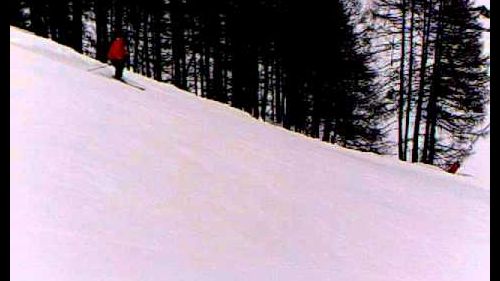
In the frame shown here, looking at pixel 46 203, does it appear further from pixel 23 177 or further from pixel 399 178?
pixel 399 178

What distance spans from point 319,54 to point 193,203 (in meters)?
27.3

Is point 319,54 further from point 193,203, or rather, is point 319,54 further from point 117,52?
point 193,203

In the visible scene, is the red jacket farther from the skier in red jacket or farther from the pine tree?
the pine tree

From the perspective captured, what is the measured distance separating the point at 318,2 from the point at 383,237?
26106 mm

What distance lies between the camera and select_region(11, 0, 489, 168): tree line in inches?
1256

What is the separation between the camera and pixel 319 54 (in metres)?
35.7

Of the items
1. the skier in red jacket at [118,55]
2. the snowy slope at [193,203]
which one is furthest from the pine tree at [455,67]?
the skier in red jacket at [118,55]

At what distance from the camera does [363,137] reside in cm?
3759

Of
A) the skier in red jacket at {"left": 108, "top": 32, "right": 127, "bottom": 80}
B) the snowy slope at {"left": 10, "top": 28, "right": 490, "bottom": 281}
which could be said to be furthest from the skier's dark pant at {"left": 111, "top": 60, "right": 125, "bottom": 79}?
the snowy slope at {"left": 10, "top": 28, "right": 490, "bottom": 281}

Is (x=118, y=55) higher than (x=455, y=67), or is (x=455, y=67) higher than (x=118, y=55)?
(x=118, y=55)

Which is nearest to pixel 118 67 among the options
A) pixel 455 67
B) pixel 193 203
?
pixel 193 203

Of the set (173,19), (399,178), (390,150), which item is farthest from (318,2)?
(399,178)

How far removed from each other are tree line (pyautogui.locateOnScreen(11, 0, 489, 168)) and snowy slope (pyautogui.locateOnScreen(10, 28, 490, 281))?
53.5 feet

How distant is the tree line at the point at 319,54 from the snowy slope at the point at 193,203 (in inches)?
642
